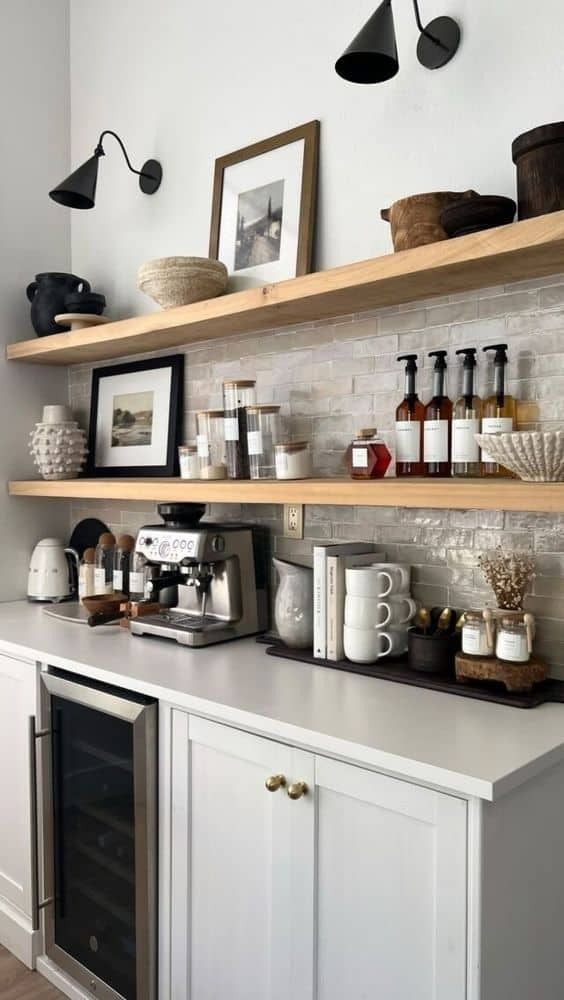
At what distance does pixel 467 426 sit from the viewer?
1814 millimetres

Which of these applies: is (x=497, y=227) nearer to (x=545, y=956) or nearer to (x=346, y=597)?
(x=346, y=597)

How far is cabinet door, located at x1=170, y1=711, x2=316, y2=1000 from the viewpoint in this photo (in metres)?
1.53

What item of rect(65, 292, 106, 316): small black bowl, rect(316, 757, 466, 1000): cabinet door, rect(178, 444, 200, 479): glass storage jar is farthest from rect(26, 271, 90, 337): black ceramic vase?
rect(316, 757, 466, 1000): cabinet door

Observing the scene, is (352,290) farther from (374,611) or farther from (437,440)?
(374,611)

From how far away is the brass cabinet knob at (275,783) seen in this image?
5.03 ft

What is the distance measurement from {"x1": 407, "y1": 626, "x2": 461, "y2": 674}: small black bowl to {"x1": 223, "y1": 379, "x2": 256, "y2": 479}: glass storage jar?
0.70 metres

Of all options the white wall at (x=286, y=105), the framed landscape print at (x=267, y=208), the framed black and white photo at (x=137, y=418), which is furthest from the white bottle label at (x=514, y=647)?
the framed black and white photo at (x=137, y=418)

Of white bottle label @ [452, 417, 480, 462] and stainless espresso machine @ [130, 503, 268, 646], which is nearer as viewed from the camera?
white bottle label @ [452, 417, 480, 462]

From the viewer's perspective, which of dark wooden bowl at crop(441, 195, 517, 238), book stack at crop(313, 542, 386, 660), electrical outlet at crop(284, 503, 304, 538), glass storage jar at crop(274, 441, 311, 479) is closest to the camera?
dark wooden bowl at crop(441, 195, 517, 238)

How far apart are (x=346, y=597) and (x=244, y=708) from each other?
452mm

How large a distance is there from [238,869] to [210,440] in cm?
117

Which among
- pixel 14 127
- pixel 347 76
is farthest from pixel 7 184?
pixel 347 76

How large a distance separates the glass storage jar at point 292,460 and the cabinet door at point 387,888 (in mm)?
820

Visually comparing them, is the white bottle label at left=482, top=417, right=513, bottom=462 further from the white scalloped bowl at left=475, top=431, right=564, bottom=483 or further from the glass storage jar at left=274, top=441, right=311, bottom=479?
the glass storage jar at left=274, top=441, right=311, bottom=479
